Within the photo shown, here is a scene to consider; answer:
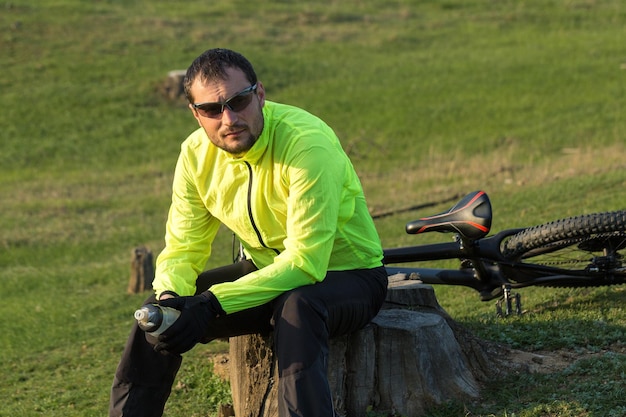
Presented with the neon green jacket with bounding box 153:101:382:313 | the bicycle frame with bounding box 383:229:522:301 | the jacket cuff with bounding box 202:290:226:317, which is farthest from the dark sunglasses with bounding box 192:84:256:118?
the bicycle frame with bounding box 383:229:522:301

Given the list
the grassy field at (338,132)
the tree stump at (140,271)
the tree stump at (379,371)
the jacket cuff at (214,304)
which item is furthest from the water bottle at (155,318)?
the tree stump at (140,271)

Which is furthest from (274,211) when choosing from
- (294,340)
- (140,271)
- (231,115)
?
(140,271)

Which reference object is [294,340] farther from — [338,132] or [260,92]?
[338,132]

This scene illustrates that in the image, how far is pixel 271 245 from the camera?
525 centimetres

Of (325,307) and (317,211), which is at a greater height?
(317,211)

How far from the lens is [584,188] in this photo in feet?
40.8

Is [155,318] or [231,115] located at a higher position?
[231,115]

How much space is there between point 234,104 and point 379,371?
166 centimetres

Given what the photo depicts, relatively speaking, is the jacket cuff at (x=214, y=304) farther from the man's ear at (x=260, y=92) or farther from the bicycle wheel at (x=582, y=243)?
the bicycle wheel at (x=582, y=243)

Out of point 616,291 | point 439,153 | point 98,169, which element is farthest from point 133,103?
point 616,291

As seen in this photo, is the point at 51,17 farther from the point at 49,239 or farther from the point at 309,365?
the point at 309,365

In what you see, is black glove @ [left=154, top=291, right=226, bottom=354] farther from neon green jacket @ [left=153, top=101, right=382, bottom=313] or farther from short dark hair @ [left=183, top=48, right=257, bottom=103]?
short dark hair @ [left=183, top=48, right=257, bottom=103]

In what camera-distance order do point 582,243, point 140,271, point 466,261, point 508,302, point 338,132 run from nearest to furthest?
point 582,243 < point 508,302 < point 466,261 < point 140,271 < point 338,132

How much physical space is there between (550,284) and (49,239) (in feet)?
30.9
